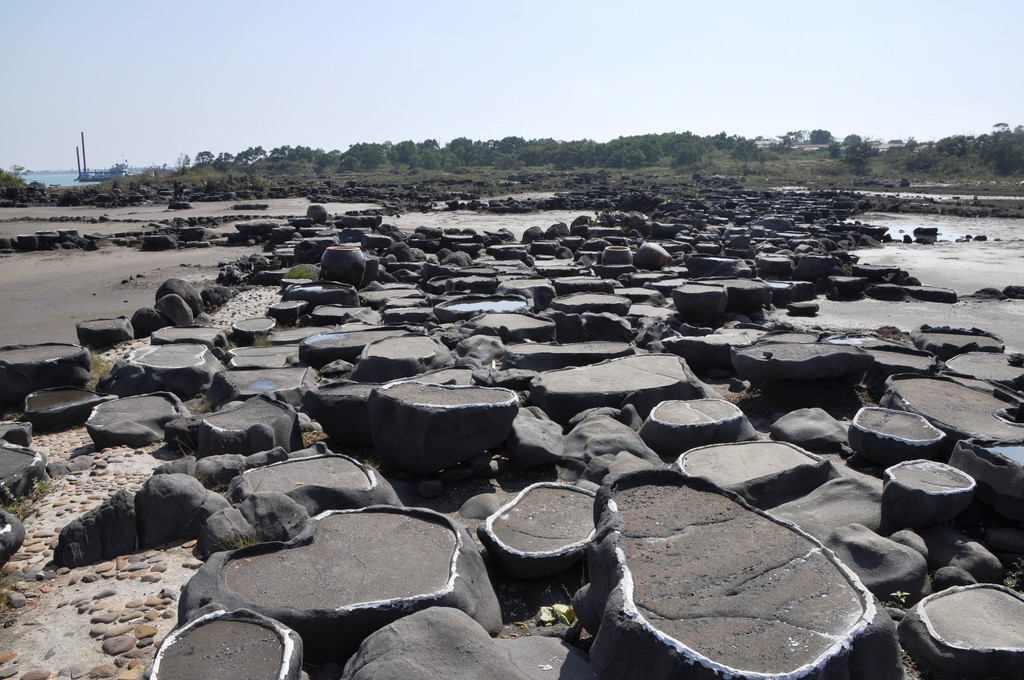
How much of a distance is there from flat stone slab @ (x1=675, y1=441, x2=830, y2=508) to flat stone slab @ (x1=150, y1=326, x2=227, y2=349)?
559cm

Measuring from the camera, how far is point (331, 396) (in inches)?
208

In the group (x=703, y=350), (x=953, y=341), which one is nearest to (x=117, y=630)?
(x=703, y=350)

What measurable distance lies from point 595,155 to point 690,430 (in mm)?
74455

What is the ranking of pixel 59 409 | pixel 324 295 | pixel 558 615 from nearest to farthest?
pixel 558 615, pixel 59 409, pixel 324 295

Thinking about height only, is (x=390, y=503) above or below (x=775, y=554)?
below

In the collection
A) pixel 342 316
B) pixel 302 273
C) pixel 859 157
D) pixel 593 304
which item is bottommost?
pixel 342 316

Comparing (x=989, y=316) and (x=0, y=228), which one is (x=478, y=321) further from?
(x=0, y=228)

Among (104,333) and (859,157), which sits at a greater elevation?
(859,157)

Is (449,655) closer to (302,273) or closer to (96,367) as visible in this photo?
(96,367)

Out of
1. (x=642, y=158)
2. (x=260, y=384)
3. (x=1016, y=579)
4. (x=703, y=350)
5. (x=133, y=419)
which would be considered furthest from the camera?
(x=642, y=158)

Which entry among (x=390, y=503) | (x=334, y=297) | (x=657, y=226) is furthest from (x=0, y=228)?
(x=390, y=503)

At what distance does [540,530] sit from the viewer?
380 centimetres

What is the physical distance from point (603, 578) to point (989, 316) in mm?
10186

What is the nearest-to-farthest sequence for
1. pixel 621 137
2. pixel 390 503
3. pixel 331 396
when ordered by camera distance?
pixel 390 503, pixel 331 396, pixel 621 137
